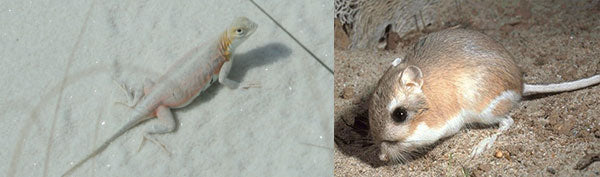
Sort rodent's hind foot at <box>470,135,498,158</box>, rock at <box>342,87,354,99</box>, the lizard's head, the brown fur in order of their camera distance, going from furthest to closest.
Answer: the lizard's head < rock at <box>342,87,354,99</box> < the brown fur < rodent's hind foot at <box>470,135,498,158</box>

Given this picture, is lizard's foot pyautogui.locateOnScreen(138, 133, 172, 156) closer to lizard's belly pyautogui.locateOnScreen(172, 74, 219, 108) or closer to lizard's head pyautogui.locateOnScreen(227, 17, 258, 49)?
lizard's belly pyautogui.locateOnScreen(172, 74, 219, 108)

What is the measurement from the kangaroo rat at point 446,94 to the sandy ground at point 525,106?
0.05m

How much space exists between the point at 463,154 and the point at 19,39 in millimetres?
2500

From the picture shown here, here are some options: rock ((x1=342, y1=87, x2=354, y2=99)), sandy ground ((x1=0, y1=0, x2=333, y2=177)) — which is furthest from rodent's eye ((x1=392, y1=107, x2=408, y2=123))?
sandy ground ((x1=0, y1=0, x2=333, y2=177))

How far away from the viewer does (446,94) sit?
2.07 meters

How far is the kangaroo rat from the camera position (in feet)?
6.49

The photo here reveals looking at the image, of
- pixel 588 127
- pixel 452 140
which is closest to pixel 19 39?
pixel 452 140

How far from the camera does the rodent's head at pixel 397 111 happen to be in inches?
77.2

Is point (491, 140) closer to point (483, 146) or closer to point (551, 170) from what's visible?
point (483, 146)

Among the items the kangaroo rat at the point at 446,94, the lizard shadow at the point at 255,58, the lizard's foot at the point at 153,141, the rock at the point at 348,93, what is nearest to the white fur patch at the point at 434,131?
the kangaroo rat at the point at 446,94

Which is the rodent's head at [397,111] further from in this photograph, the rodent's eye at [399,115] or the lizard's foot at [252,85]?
the lizard's foot at [252,85]

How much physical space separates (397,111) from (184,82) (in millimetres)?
1221

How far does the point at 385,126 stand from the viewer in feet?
6.53

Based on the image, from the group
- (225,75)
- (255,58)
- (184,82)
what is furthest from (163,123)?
(255,58)
